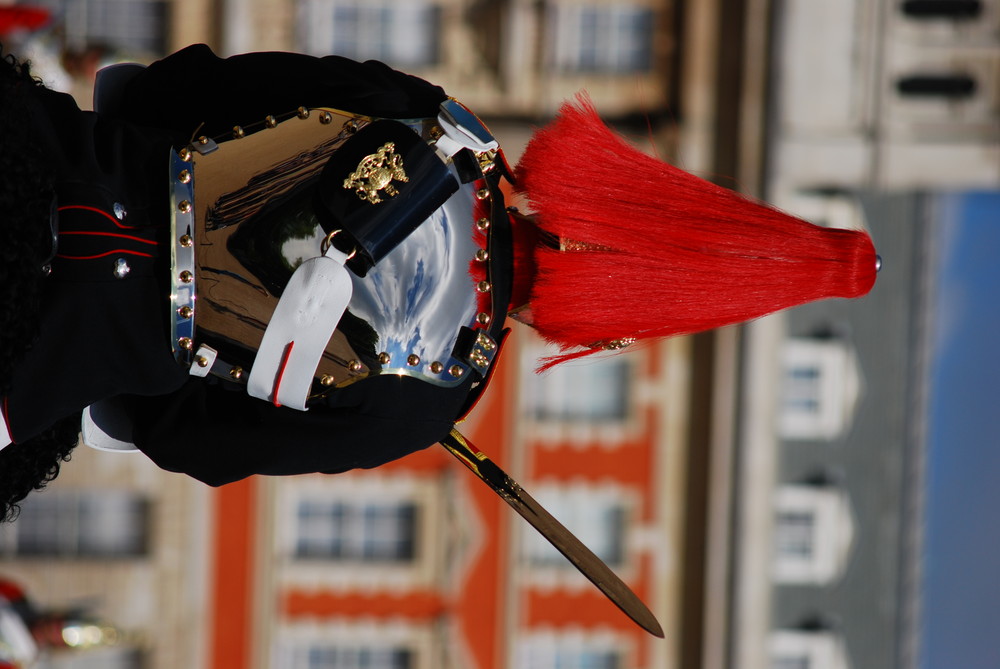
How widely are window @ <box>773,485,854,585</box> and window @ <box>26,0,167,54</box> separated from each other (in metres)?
7.89

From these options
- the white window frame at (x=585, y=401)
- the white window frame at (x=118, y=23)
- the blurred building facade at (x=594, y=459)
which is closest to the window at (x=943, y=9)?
the blurred building facade at (x=594, y=459)

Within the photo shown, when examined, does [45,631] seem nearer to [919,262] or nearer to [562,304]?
[562,304]

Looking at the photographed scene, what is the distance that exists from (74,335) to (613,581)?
1.52 meters

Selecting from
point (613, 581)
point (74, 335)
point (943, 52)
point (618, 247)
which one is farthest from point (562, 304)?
point (943, 52)

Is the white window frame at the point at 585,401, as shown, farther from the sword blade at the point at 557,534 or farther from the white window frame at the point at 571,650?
the sword blade at the point at 557,534

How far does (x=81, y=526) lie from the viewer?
390 inches

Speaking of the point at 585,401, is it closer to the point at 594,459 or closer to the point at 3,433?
the point at 594,459

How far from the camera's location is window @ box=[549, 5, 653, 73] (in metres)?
10.1

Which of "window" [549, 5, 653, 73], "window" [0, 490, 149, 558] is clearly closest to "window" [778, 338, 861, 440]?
"window" [549, 5, 653, 73]

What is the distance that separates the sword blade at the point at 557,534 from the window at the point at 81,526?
7983 mm

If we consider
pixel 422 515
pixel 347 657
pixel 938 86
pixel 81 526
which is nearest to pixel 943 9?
pixel 938 86

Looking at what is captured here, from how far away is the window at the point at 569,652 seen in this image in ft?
32.8

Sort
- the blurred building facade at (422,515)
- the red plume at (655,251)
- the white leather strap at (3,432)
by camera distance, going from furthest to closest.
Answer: the blurred building facade at (422,515) < the red plume at (655,251) < the white leather strap at (3,432)

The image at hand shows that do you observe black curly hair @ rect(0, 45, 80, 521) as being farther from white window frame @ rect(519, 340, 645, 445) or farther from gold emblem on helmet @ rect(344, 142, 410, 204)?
white window frame @ rect(519, 340, 645, 445)
